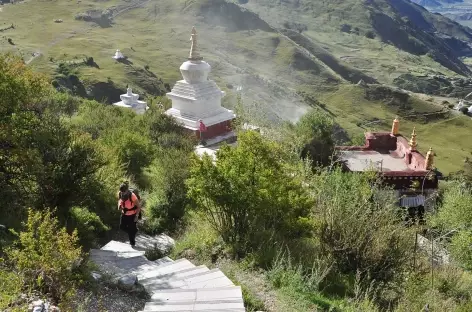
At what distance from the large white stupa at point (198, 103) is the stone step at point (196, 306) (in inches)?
805

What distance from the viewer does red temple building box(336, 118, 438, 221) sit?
846 inches

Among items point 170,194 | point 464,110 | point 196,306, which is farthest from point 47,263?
point 464,110

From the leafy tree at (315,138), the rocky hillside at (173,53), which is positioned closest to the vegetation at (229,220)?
the leafy tree at (315,138)

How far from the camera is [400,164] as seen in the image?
25.1m

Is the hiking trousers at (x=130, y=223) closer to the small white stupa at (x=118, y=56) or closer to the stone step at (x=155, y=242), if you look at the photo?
the stone step at (x=155, y=242)

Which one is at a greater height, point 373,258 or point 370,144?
point 373,258

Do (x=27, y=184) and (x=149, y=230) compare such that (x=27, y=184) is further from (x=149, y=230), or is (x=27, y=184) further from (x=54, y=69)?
(x=54, y=69)

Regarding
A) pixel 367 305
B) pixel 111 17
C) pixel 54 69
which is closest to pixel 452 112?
pixel 54 69

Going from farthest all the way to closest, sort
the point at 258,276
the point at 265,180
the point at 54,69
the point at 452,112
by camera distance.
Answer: the point at 452,112 → the point at 54,69 → the point at 265,180 → the point at 258,276

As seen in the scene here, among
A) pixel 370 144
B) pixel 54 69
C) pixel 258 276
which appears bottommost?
pixel 54 69

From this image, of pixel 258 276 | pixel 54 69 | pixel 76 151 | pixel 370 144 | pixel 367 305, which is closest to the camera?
pixel 367 305

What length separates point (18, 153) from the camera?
1048 cm

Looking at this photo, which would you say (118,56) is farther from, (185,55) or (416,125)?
(416,125)

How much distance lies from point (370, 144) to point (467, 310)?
762 inches
